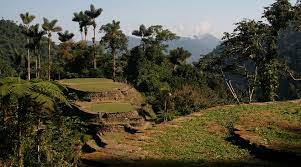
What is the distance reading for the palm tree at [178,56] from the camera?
5709 centimetres

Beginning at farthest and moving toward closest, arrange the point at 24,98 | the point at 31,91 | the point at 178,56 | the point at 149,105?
1. the point at 178,56
2. the point at 149,105
3. the point at 31,91
4. the point at 24,98

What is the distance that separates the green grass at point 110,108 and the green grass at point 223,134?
36.2 feet

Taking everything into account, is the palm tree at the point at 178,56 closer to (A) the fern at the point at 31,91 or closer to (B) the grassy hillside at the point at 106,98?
(B) the grassy hillside at the point at 106,98

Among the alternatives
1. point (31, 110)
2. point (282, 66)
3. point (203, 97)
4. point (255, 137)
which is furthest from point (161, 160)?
point (203, 97)

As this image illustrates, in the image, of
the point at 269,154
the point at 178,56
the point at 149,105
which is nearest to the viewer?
the point at 269,154

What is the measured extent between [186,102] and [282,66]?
Answer: 37.8ft

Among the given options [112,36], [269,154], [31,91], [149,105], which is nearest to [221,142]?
[269,154]

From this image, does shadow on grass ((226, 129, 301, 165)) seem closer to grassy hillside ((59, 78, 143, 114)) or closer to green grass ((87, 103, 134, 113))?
green grass ((87, 103, 134, 113))

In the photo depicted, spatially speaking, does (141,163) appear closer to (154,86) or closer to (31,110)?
(31,110)

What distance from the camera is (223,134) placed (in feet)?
64.7

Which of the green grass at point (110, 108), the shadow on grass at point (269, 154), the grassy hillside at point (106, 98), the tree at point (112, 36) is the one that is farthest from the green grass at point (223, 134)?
the tree at point (112, 36)

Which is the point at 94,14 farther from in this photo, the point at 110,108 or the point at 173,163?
the point at 173,163

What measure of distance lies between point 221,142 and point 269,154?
2.49 meters

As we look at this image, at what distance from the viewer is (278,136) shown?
18469mm
